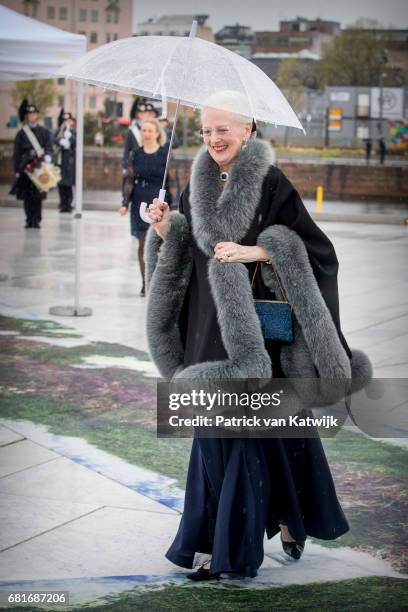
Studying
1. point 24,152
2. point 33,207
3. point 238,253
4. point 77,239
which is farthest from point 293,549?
point 24,152

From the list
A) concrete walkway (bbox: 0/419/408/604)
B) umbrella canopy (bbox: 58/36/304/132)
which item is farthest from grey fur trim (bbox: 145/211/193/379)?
concrete walkway (bbox: 0/419/408/604)

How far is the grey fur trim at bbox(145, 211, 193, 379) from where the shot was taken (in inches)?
Answer: 161

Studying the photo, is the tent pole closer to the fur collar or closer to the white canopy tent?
the white canopy tent

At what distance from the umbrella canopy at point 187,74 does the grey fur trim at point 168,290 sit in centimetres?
53

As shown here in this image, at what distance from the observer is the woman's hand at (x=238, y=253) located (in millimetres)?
3832

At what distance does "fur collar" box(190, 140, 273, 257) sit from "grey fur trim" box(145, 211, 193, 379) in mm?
122

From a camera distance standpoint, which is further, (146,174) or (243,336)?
(146,174)

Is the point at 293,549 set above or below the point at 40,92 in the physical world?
below

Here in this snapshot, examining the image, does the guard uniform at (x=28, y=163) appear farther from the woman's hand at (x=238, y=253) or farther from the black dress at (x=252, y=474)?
the woman's hand at (x=238, y=253)

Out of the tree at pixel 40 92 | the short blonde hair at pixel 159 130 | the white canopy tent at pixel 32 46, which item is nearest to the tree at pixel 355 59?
the tree at pixel 40 92

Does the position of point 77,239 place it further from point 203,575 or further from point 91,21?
point 91,21

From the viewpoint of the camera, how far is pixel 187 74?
4336 mm

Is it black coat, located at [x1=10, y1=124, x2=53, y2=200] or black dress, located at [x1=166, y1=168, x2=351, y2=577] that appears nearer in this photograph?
black dress, located at [x1=166, y1=168, x2=351, y2=577]

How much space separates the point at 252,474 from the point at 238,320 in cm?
59
